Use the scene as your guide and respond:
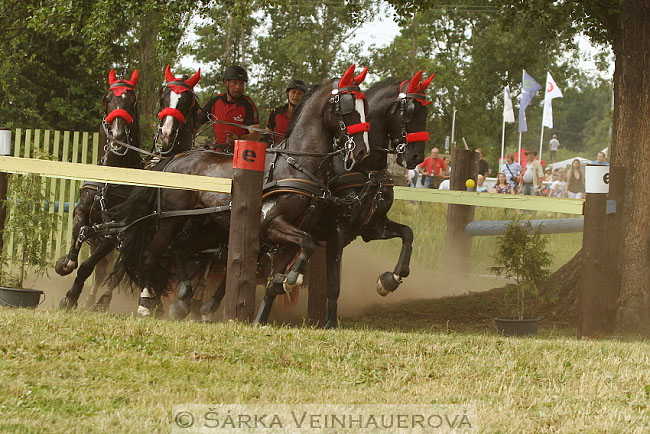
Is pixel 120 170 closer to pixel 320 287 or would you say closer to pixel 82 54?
pixel 320 287

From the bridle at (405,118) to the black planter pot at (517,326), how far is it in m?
2.21

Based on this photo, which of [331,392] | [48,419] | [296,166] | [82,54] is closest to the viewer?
[48,419]

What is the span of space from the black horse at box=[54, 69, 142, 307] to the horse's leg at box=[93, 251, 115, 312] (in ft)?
0.25

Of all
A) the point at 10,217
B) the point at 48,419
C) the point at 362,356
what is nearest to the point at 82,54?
the point at 10,217

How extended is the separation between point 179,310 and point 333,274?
162 centimetres

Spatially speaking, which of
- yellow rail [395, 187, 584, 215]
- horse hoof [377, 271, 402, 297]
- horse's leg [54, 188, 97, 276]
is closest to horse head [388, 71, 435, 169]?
horse hoof [377, 271, 402, 297]

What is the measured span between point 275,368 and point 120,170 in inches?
141

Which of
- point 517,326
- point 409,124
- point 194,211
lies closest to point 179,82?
point 194,211

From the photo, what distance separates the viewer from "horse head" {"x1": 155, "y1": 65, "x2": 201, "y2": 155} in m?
10.3

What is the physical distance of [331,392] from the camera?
231 inches

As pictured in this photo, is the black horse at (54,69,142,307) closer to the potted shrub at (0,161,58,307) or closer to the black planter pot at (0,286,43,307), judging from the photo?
the potted shrub at (0,161,58,307)

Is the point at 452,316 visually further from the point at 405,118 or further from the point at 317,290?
the point at 405,118

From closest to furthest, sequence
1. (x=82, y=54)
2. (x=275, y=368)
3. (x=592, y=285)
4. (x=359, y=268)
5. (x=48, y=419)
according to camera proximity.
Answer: (x=48, y=419)
(x=275, y=368)
(x=592, y=285)
(x=359, y=268)
(x=82, y=54)

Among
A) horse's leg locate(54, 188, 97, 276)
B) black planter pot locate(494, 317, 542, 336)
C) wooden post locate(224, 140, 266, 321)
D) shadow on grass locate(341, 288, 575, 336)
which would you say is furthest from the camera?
shadow on grass locate(341, 288, 575, 336)
